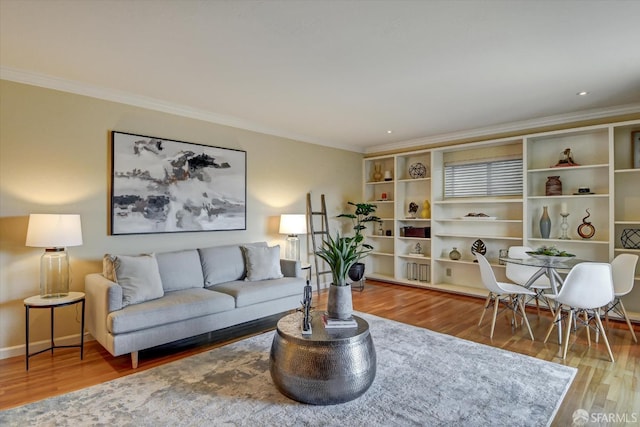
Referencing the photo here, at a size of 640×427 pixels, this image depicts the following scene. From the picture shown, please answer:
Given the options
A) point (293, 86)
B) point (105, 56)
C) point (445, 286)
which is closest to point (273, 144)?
point (293, 86)

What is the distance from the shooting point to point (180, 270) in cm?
372

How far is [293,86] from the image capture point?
11.4 feet

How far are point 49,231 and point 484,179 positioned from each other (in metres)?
5.55

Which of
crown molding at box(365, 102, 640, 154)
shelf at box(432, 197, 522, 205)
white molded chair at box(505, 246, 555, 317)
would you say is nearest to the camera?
white molded chair at box(505, 246, 555, 317)

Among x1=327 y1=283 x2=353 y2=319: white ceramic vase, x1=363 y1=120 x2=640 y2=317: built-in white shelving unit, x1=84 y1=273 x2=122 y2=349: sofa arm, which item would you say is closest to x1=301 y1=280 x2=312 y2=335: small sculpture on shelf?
x1=327 y1=283 x2=353 y2=319: white ceramic vase

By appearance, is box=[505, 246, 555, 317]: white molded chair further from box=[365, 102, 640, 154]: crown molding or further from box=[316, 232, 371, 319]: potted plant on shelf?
box=[316, 232, 371, 319]: potted plant on shelf

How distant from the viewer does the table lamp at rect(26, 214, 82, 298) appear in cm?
287

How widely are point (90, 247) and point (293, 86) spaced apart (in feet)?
8.52

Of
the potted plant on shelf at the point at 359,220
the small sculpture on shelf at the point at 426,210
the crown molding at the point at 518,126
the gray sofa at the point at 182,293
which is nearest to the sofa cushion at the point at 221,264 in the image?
the gray sofa at the point at 182,293

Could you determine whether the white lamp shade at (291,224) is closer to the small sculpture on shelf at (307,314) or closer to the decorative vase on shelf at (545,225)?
the small sculpture on shelf at (307,314)

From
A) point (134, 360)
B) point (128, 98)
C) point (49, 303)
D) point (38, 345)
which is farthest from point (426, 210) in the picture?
point (38, 345)

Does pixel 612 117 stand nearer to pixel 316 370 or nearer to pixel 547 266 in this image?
pixel 547 266

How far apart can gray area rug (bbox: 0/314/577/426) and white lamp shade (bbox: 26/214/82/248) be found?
1213mm

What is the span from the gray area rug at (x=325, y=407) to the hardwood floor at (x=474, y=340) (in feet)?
0.48
